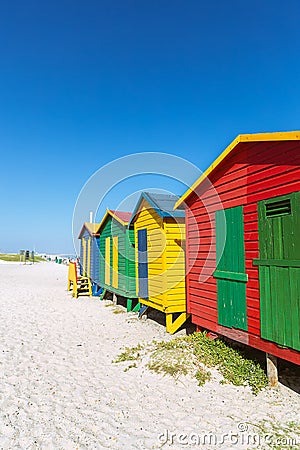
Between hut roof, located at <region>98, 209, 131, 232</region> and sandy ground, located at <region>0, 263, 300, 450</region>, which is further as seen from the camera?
hut roof, located at <region>98, 209, 131, 232</region>

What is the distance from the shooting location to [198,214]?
7.53m

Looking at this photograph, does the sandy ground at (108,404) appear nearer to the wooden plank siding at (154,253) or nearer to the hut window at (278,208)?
the wooden plank siding at (154,253)

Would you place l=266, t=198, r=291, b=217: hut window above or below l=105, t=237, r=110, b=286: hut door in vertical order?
above

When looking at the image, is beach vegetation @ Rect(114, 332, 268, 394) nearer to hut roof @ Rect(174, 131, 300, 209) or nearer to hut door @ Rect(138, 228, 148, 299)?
hut door @ Rect(138, 228, 148, 299)

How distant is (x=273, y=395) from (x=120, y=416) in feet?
7.87

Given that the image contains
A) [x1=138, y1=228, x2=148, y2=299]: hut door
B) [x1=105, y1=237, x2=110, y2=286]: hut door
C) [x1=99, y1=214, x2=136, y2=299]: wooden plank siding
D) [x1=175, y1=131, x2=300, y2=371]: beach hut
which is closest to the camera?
[x1=175, y1=131, x2=300, y2=371]: beach hut

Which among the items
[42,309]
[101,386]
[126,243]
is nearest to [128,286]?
[126,243]

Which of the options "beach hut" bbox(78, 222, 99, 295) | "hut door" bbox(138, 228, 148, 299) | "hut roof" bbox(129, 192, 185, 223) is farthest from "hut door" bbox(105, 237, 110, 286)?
"hut roof" bbox(129, 192, 185, 223)

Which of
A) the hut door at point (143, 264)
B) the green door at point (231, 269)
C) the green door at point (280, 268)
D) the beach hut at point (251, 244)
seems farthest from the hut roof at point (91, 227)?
the green door at point (280, 268)

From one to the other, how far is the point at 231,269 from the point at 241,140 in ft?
8.04

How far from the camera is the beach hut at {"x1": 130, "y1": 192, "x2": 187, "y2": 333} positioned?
849cm

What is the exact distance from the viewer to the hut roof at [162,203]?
28.3ft

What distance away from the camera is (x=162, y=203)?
360 inches

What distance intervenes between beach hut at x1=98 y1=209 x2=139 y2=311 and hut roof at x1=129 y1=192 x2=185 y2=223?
78.5 inches
